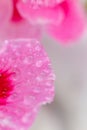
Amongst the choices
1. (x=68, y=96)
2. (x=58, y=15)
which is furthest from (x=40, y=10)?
(x=68, y=96)

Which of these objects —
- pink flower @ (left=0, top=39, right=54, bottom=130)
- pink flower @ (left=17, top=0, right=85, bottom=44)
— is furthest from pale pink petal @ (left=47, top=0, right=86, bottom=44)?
pink flower @ (left=0, top=39, right=54, bottom=130)

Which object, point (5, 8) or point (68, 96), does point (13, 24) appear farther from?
point (68, 96)

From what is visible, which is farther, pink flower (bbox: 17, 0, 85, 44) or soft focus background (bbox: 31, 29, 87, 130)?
soft focus background (bbox: 31, 29, 87, 130)

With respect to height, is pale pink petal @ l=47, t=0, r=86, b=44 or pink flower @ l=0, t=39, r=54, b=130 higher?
pale pink petal @ l=47, t=0, r=86, b=44

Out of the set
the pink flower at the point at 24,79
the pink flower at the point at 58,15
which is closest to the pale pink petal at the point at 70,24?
the pink flower at the point at 58,15

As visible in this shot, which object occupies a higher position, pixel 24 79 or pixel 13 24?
pixel 13 24

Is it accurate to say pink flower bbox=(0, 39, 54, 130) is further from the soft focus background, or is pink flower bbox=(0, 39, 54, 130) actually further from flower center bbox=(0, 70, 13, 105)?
the soft focus background

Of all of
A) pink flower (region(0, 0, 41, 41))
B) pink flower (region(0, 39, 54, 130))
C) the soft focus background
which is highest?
pink flower (region(0, 0, 41, 41))

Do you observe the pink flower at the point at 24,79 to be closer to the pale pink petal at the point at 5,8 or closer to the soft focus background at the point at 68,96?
the pale pink petal at the point at 5,8
